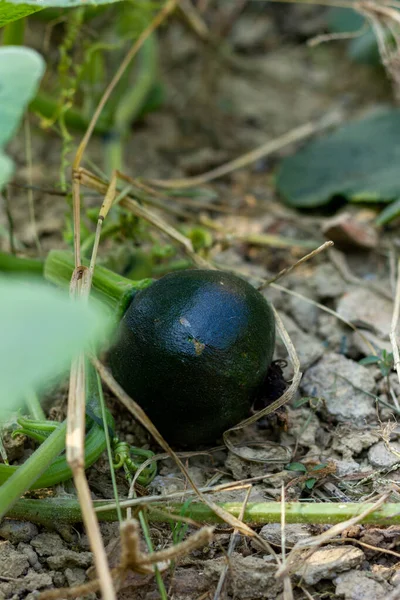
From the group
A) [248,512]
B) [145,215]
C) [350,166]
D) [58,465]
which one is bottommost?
[248,512]

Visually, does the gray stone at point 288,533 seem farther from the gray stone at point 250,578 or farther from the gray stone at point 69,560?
the gray stone at point 69,560

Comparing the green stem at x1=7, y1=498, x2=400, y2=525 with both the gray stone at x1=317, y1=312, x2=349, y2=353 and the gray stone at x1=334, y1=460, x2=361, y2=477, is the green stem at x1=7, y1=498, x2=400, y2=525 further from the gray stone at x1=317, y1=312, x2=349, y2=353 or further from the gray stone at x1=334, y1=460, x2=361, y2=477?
the gray stone at x1=317, y1=312, x2=349, y2=353

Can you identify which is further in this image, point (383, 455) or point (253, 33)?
point (253, 33)

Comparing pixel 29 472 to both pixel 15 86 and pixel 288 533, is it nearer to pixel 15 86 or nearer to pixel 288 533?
pixel 288 533

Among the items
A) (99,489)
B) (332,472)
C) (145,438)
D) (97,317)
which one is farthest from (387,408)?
(97,317)

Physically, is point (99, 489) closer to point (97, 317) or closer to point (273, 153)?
point (97, 317)

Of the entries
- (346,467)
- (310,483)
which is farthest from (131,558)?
(346,467)

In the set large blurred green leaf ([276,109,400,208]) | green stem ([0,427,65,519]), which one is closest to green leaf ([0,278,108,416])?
green stem ([0,427,65,519])
